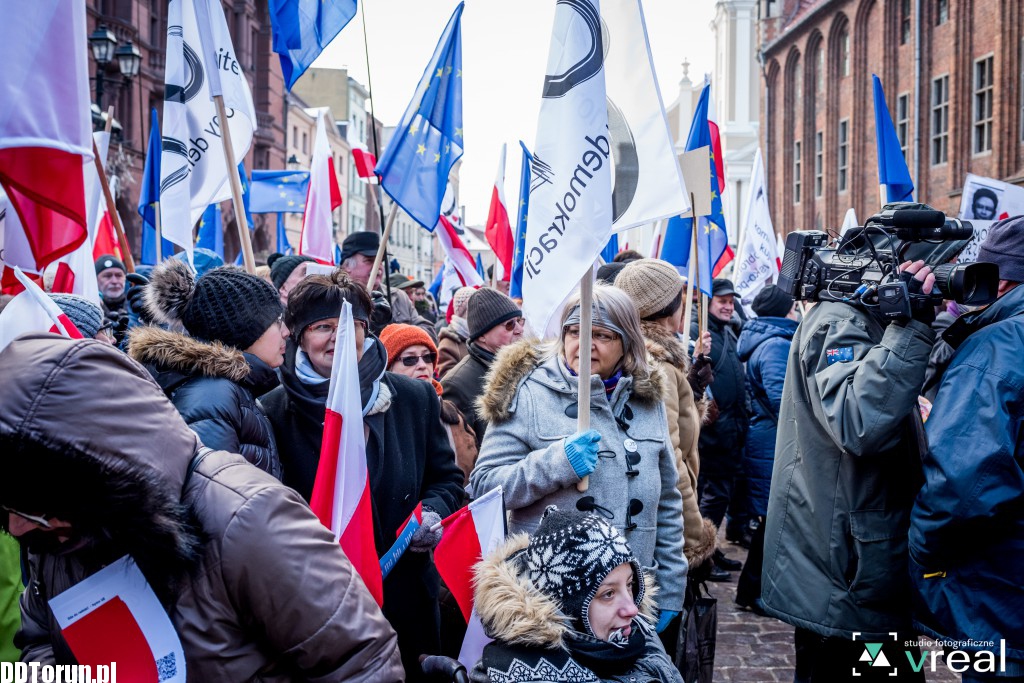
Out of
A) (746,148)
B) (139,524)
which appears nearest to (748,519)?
(139,524)

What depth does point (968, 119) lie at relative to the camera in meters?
29.8

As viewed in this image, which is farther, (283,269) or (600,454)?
(283,269)

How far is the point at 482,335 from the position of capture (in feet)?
16.8

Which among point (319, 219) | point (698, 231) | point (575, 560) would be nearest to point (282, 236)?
point (319, 219)

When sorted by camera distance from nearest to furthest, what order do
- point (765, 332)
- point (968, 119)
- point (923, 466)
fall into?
point (923, 466) → point (765, 332) → point (968, 119)

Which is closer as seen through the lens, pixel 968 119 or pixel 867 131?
pixel 968 119

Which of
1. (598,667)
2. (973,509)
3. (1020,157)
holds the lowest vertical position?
(598,667)

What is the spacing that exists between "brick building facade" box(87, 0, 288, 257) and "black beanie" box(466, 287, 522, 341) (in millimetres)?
16281

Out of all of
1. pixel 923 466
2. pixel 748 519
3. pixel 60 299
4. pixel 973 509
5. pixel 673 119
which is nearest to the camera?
pixel 973 509

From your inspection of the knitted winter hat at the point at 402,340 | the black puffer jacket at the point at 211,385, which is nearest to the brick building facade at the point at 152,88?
the knitted winter hat at the point at 402,340

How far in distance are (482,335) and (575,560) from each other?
2568 millimetres

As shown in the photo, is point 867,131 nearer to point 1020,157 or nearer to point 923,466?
point 1020,157

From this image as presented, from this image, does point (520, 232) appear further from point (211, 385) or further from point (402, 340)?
point (211, 385)

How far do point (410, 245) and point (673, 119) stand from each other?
77.8 ft
